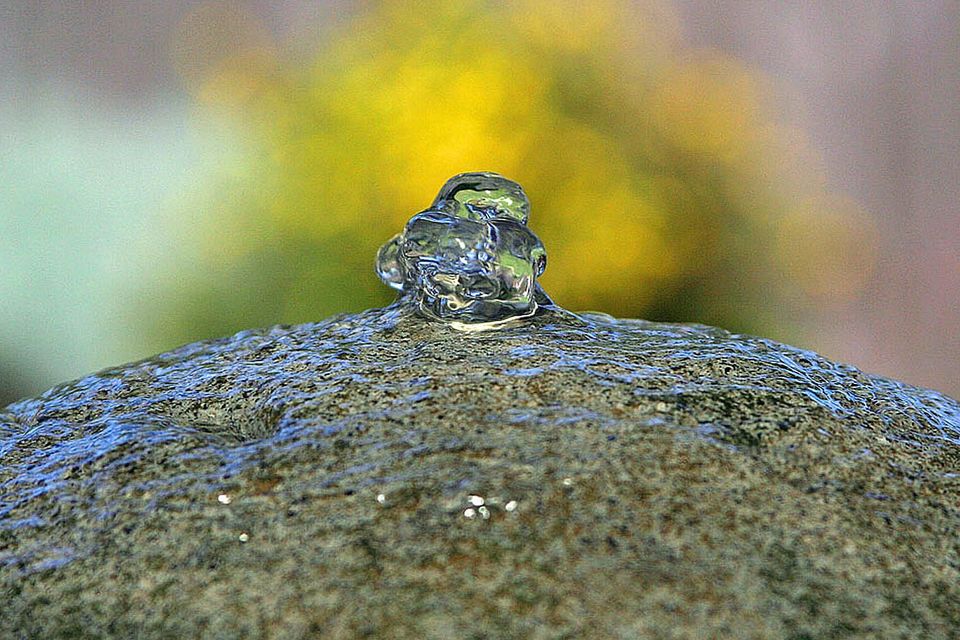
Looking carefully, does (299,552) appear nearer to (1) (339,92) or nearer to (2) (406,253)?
(2) (406,253)

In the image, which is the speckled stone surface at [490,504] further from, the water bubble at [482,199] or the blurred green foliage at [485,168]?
the blurred green foliage at [485,168]

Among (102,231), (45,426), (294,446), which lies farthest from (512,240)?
(102,231)

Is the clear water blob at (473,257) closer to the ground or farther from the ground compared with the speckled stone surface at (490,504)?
farther from the ground

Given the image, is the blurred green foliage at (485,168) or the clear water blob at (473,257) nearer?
the clear water blob at (473,257)

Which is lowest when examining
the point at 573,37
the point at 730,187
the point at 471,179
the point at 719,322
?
the point at 719,322

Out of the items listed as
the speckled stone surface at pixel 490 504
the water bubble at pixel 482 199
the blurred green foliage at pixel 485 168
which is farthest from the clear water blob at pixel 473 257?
the blurred green foliage at pixel 485 168

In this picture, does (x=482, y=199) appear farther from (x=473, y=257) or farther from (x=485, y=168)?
(x=485, y=168)

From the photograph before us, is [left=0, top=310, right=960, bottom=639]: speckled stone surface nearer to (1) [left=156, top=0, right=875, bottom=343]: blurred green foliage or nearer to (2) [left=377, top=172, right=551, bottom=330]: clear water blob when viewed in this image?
(2) [left=377, top=172, right=551, bottom=330]: clear water blob
